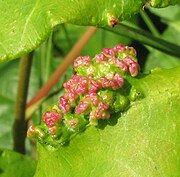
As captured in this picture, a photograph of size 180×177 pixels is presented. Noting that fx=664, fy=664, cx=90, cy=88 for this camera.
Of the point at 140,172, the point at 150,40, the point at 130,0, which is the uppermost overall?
the point at 130,0

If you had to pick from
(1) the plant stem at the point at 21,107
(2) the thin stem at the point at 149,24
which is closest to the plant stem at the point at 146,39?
(1) the plant stem at the point at 21,107

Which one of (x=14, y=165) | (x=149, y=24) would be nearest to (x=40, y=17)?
(x=14, y=165)

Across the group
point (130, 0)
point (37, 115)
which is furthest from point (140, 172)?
point (37, 115)

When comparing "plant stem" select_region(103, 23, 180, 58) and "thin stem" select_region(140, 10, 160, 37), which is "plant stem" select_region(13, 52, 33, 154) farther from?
"thin stem" select_region(140, 10, 160, 37)

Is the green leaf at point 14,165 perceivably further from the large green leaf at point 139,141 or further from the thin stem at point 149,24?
the thin stem at point 149,24

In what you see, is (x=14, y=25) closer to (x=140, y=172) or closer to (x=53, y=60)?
(x=140, y=172)

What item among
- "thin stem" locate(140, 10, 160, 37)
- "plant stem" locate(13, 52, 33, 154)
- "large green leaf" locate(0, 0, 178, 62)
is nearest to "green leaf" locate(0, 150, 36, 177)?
"plant stem" locate(13, 52, 33, 154)
